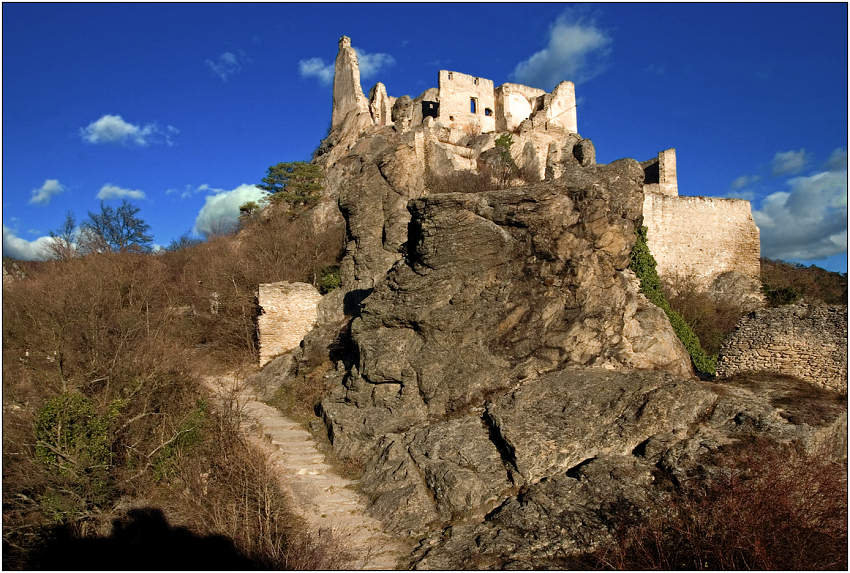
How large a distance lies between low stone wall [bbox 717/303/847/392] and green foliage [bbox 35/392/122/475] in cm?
1182

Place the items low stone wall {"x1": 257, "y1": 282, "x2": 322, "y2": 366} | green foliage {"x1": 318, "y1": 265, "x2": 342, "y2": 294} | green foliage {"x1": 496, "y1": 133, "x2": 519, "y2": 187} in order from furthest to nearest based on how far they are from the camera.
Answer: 1. green foliage {"x1": 496, "y1": 133, "x2": 519, "y2": 187}
2. green foliage {"x1": 318, "y1": 265, "x2": 342, "y2": 294}
3. low stone wall {"x1": 257, "y1": 282, "x2": 322, "y2": 366}

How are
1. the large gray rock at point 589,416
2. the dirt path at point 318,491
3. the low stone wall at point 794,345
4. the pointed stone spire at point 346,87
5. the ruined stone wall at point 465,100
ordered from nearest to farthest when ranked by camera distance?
the dirt path at point 318,491 < the large gray rock at point 589,416 < the low stone wall at point 794,345 < the pointed stone spire at point 346,87 < the ruined stone wall at point 465,100

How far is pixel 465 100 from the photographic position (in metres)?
37.6

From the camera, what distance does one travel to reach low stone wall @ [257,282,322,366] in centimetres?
1708

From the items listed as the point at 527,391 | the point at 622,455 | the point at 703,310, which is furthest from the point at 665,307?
the point at 622,455

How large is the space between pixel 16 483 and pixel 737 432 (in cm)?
1120

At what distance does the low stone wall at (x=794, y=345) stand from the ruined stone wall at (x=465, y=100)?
28741 millimetres

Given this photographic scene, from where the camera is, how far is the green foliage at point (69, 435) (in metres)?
8.09

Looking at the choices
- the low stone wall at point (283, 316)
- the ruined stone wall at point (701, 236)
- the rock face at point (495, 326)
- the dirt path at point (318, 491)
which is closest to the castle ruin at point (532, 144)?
the ruined stone wall at point (701, 236)

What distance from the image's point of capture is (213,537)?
300 inches

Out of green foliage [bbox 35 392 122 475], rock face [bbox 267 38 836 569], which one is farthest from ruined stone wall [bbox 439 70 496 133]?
green foliage [bbox 35 392 122 475]

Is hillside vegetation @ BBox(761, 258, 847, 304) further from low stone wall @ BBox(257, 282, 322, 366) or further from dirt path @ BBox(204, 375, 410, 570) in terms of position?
dirt path @ BBox(204, 375, 410, 570)

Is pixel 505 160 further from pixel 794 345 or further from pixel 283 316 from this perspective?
pixel 794 345

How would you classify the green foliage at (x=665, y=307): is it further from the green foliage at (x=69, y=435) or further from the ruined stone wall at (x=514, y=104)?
the ruined stone wall at (x=514, y=104)
